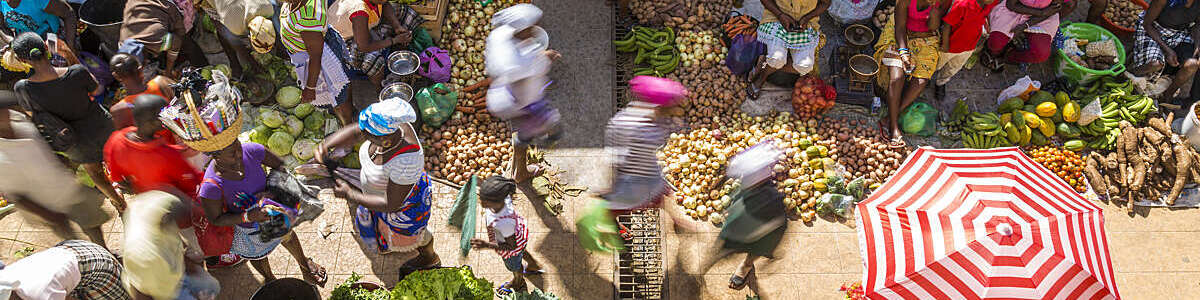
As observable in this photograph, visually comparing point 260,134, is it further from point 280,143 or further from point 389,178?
point 389,178

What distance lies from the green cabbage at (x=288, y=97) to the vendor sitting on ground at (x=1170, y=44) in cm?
777

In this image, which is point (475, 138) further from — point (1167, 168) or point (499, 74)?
point (1167, 168)

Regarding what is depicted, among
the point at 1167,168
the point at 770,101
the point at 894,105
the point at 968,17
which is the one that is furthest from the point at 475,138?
the point at 1167,168

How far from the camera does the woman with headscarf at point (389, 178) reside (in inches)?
150

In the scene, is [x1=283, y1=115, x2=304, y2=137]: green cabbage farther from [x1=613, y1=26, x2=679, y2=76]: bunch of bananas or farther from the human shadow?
[x1=613, y1=26, x2=679, y2=76]: bunch of bananas

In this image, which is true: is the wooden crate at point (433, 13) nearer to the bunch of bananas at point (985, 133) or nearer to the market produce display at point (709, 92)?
the market produce display at point (709, 92)

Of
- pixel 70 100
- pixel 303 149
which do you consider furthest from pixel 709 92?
pixel 70 100

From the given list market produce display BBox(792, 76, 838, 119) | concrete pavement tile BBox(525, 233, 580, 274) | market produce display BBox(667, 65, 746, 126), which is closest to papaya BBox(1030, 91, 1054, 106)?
market produce display BBox(792, 76, 838, 119)

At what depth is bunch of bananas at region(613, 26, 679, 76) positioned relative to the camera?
637 centimetres

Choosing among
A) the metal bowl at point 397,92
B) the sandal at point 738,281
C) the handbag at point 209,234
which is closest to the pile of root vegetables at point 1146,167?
the sandal at point 738,281

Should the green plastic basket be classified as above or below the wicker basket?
below

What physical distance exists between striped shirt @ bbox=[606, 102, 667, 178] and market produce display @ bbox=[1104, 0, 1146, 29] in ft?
18.2

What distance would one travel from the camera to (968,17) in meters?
5.51

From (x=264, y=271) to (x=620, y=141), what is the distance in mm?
2712
